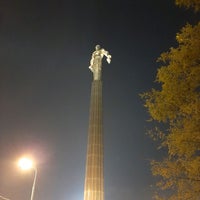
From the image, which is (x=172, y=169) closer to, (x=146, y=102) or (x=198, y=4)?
(x=146, y=102)

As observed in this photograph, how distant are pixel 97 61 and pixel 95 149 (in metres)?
10.5

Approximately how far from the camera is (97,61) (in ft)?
99.3

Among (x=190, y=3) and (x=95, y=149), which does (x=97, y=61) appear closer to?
(x=95, y=149)

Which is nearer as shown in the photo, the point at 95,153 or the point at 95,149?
the point at 95,153

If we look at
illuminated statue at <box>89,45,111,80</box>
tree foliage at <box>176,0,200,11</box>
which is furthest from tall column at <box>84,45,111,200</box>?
tree foliage at <box>176,0,200,11</box>

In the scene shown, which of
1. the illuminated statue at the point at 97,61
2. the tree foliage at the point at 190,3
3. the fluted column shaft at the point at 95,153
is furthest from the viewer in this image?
the illuminated statue at the point at 97,61

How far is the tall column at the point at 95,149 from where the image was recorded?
2203cm

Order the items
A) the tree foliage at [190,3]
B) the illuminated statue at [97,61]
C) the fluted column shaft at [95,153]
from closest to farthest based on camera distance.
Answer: the tree foliage at [190,3], the fluted column shaft at [95,153], the illuminated statue at [97,61]

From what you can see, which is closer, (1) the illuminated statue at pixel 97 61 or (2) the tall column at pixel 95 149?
(2) the tall column at pixel 95 149

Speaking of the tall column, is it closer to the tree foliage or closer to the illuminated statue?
the illuminated statue

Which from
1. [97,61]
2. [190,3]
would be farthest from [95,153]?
[190,3]

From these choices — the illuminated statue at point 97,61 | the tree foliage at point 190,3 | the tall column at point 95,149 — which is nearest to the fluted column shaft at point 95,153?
the tall column at point 95,149

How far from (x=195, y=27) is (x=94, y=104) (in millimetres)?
17033

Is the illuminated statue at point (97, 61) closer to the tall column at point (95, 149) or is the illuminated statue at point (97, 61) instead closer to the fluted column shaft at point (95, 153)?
the tall column at point (95, 149)
